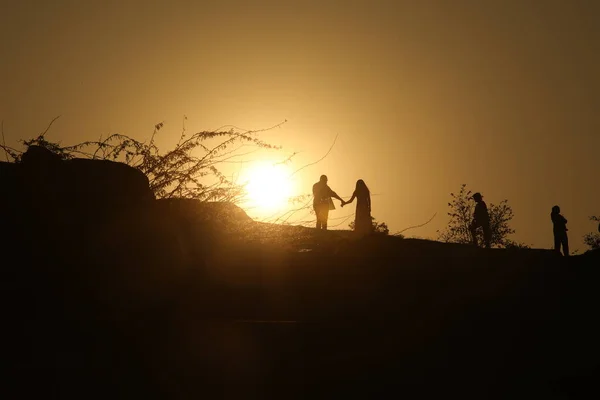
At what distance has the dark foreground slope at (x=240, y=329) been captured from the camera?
603 cm

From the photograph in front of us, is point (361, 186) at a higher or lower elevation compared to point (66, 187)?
higher

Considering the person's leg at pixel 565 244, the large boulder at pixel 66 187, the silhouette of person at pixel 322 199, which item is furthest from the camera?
the person's leg at pixel 565 244

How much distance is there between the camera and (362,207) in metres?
18.0

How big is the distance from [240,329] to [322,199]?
38.1ft

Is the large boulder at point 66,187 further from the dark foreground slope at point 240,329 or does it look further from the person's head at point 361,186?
the person's head at point 361,186

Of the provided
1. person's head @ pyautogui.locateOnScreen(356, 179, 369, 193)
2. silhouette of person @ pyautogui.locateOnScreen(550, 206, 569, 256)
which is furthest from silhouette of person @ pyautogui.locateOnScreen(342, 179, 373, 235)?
silhouette of person @ pyautogui.locateOnScreen(550, 206, 569, 256)

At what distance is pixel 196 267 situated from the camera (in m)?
7.97

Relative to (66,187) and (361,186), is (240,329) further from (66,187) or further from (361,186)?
(361,186)

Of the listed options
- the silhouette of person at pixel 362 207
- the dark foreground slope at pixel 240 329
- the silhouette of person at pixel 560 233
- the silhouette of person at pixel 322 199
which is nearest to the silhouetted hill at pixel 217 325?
the dark foreground slope at pixel 240 329

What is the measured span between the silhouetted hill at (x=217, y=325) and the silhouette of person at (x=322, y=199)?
888 centimetres

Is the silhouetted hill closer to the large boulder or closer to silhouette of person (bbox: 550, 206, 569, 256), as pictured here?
the large boulder

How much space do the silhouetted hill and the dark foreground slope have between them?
0.02m

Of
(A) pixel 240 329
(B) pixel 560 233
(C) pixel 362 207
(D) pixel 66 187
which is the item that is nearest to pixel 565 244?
(B) pixel 560 233

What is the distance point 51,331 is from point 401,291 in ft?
15.4
